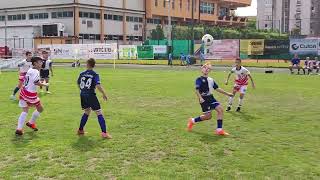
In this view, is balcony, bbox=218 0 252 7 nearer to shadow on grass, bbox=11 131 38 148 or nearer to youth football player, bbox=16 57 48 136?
youth football player, bbox=16 57 48 136

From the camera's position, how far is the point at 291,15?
128625 mm

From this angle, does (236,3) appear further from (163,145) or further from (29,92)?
(163,145)

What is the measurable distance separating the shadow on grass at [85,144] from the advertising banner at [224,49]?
43321 millimetres

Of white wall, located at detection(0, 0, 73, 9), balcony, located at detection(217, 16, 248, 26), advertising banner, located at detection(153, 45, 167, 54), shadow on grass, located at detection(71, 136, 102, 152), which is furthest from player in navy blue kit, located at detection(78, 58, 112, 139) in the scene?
balcony, located at detection(217, 16, 248, 26)

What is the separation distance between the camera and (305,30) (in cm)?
11750

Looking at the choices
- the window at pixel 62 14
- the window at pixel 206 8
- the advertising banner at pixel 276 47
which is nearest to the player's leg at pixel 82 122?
the advertising banner at pixel 276 47

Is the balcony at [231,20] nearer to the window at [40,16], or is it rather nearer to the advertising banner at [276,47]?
the window at [40,16]

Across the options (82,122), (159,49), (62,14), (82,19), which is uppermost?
(62,14)

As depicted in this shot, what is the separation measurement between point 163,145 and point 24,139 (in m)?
3.16

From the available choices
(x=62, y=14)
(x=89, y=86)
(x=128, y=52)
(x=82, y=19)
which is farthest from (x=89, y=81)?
(x=62, y=14)

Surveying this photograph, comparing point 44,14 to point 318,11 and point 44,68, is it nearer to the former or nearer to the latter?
point 44,68

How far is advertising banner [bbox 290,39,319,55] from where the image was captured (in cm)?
4716

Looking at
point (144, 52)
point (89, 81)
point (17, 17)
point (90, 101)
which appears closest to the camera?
point (89, 81)

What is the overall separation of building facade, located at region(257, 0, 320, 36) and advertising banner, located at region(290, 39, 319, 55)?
6738 centimetres
